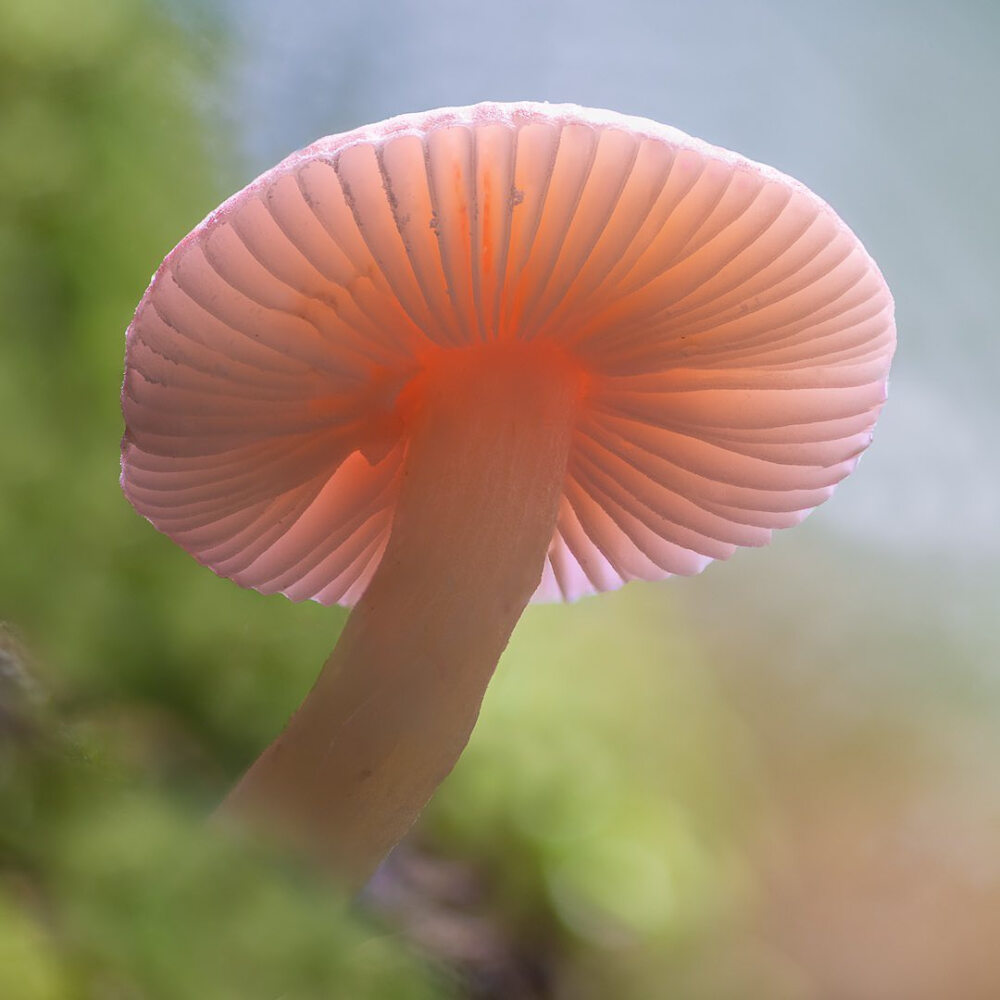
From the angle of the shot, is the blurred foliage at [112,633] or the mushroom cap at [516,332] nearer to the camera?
the blurred foliage at [112,633]

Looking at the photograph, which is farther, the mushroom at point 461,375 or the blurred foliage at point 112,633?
the mushroom at point 461,375

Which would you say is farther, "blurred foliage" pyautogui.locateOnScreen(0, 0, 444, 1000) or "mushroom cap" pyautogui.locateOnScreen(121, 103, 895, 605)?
"mushroom cap" pyautogui.locateOnScreen(121, 103, 895, 605)

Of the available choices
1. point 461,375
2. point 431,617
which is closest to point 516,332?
point 461,375

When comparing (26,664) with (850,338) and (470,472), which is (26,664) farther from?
(850,338)

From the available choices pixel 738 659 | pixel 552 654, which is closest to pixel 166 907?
pixel 552 654
